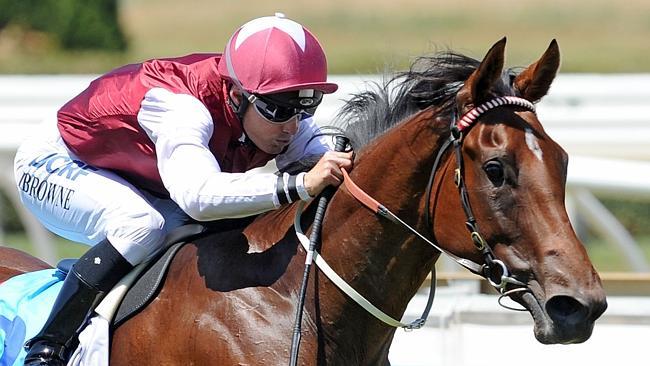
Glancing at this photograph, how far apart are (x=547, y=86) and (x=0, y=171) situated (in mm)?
5971

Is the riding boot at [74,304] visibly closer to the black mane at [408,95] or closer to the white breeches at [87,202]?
the white breeches at [87,202]

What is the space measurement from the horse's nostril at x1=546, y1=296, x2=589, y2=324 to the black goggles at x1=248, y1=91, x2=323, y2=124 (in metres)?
1.07

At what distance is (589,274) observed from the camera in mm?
3174

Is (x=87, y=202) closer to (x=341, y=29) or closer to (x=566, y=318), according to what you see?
(x=566, y=318)

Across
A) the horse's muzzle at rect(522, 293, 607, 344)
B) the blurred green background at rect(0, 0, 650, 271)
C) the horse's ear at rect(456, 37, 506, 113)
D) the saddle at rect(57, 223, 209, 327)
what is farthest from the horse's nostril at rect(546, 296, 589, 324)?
the blurred green background at rect(0, 0, 650, 271)


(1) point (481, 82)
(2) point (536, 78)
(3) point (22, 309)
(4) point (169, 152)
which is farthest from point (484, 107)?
(3) point (22, 309)

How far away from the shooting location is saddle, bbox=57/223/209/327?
3.85 m

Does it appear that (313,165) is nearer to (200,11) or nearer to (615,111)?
(615,111)

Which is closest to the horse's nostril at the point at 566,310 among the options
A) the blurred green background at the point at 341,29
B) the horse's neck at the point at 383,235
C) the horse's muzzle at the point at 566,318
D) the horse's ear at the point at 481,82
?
the horse's muzzle at the point at 566,318

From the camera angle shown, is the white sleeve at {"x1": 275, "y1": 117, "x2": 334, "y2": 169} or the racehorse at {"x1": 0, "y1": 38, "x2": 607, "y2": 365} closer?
the racehorse at {"x1": 0, "y1": 38, "x2": 607, "y2": 365}

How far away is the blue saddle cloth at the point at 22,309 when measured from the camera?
4.04m

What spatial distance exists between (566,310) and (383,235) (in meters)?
0.64

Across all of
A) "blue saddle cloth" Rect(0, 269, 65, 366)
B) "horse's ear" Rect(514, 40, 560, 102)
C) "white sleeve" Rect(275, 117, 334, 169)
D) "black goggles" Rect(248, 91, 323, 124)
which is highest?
"horse's ear" Rect(514, 40, 560, 102)

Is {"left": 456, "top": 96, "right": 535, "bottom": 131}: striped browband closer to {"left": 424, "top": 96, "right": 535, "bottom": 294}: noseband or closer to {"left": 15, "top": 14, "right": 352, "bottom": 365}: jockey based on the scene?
{"left": 424, "top": 96, "right": 535, "bottom": 294}: noseband
